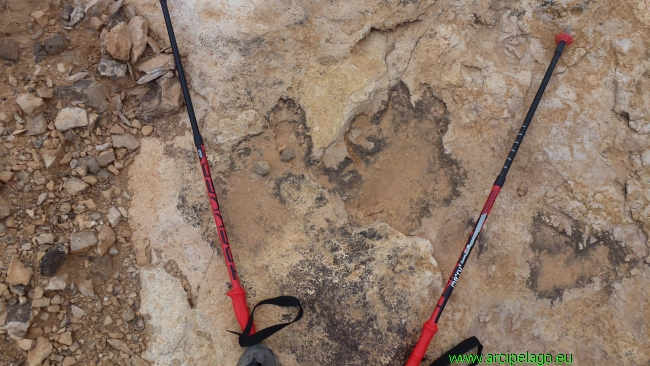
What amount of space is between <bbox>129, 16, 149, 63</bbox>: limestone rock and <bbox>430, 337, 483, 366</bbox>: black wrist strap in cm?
218

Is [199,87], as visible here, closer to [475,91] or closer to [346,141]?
[346,141]

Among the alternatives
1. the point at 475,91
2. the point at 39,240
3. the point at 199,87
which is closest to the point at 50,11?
the point at 199,87

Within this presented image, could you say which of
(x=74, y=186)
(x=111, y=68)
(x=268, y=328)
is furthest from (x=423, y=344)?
(x=111, y=68)

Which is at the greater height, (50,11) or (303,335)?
(50,11)

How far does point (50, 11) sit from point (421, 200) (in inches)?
87.1

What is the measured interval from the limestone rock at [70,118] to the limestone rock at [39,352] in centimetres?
99

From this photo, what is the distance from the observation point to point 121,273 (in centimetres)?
199

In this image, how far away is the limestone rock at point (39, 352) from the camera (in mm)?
1813

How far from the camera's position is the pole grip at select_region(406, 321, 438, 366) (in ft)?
6.16

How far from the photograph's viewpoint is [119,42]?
214 centimetres

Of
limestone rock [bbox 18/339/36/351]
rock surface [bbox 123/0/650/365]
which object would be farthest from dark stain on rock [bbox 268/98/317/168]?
limestone rock [bbox 18/339/36/351]

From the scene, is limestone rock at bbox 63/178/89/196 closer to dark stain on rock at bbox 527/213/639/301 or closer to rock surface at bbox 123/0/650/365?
rock surface at bbox 123/0/650/365

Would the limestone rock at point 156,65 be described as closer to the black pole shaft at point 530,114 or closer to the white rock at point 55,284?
the white rock at point 55,284

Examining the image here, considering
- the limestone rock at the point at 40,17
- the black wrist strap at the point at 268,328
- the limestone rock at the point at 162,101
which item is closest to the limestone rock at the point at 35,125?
the limestone rock at the point at 162,101
